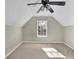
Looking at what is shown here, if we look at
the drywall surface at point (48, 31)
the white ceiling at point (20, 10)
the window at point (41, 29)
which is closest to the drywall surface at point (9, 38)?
the white ceiling at point (20, 10)

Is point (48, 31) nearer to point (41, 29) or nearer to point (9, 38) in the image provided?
point (41, 29)

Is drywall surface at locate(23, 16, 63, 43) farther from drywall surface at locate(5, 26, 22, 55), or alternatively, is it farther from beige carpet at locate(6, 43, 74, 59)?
drywall surface at locate(5, 26, 22, 55)

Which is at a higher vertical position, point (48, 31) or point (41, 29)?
point (41, 29)

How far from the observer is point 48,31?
1068 cm

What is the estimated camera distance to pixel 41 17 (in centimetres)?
1050

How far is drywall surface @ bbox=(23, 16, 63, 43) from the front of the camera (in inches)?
416

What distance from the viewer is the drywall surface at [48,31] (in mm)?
10558

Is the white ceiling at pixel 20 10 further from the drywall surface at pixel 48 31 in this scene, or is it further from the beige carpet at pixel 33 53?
the drywall surface at pixel 48 31

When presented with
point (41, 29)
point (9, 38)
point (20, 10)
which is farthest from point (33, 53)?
point (41, 29)

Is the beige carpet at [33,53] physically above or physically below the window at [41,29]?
below
